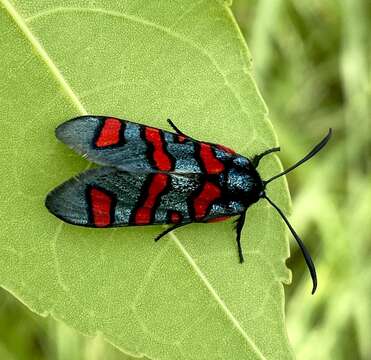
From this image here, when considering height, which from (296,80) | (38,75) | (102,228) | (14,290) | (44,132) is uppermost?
(38,75)

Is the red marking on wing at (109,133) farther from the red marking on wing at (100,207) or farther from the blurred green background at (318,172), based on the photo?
the blurred green background at (318,172)

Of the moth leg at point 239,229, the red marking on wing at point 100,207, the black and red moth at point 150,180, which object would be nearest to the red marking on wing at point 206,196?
the black and red moth at point 150,180

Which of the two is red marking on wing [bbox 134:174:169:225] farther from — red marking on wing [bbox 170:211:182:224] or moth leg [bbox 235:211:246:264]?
moth leg [bbox 235:211:246:264]

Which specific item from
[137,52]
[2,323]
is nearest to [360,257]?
[2,323]

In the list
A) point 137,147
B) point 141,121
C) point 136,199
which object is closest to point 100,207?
point 136,199

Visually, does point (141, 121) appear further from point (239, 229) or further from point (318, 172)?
point (318, 172)

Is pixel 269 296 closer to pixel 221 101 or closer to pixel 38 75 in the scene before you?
pixel 221 101
